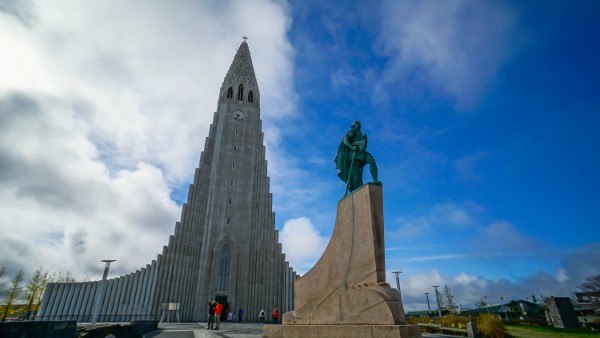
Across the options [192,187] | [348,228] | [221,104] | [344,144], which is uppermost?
[221,104]

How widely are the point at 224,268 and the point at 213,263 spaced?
1.27 metres

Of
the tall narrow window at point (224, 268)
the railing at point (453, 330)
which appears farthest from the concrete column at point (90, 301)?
the railing at point (453, 330)

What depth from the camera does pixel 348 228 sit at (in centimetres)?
902

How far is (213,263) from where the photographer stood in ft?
103

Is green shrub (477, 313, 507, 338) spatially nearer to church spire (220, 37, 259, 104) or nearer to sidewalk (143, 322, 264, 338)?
sidewalk (143, 322, 264, 338)

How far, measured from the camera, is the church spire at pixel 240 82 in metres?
41.8

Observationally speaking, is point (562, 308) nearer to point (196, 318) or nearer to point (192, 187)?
point (196, 318)

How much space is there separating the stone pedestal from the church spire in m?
35.1

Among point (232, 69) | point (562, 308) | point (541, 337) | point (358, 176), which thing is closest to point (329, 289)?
point (358, 176)

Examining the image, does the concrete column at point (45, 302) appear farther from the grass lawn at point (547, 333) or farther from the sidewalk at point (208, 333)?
the grass lawn at point (547, 333)

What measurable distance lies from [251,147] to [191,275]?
16006 millimetres

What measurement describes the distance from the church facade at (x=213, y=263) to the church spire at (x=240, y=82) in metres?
6.14

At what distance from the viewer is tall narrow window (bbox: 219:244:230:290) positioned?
102 ft

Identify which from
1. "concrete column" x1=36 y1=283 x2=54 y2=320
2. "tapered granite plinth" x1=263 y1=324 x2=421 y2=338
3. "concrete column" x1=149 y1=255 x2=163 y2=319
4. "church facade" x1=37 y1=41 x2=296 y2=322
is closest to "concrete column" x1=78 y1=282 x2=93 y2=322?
"church facade" x1=37 y1=41 x2=296 y2=322
